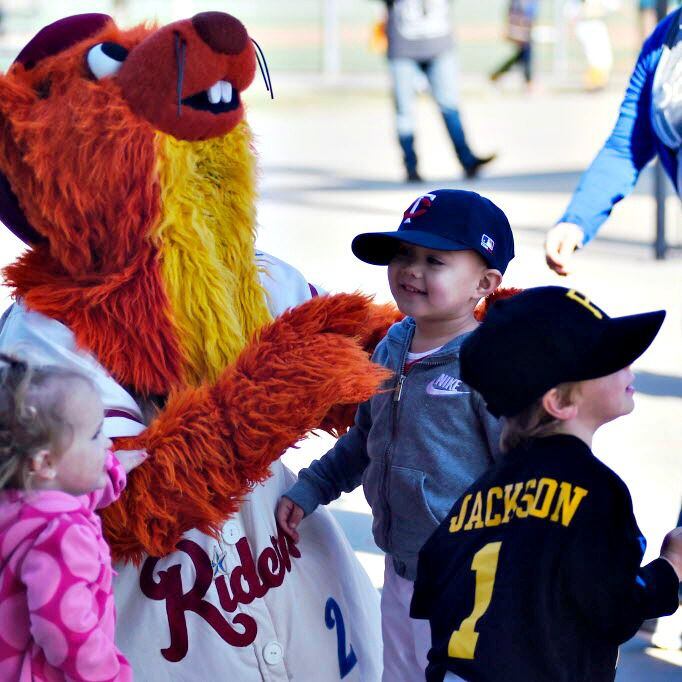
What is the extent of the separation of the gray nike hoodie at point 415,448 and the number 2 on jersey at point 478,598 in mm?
435

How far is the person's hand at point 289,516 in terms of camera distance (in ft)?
7.77

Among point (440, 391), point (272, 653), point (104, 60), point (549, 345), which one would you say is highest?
point (104, 60)

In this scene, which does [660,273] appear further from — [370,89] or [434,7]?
[370,89]

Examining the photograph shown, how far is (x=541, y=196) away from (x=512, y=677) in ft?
24.5

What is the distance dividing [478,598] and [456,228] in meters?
0.76

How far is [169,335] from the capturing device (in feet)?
7.32

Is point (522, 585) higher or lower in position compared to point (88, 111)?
lower

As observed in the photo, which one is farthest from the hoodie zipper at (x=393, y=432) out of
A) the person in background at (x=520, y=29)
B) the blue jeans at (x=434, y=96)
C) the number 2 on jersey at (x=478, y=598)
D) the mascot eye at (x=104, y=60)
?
the person in background at (x=520, y=29)

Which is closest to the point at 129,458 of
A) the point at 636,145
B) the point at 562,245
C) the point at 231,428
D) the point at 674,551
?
the point at 231,428

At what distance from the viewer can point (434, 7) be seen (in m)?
9.53

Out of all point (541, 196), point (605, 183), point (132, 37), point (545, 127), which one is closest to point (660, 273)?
point (541, 196)

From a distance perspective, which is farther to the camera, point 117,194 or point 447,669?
point 117,194

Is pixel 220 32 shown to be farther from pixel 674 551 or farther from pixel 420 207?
pixel 674 551

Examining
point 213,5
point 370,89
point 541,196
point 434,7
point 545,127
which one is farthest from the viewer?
point 213,5
